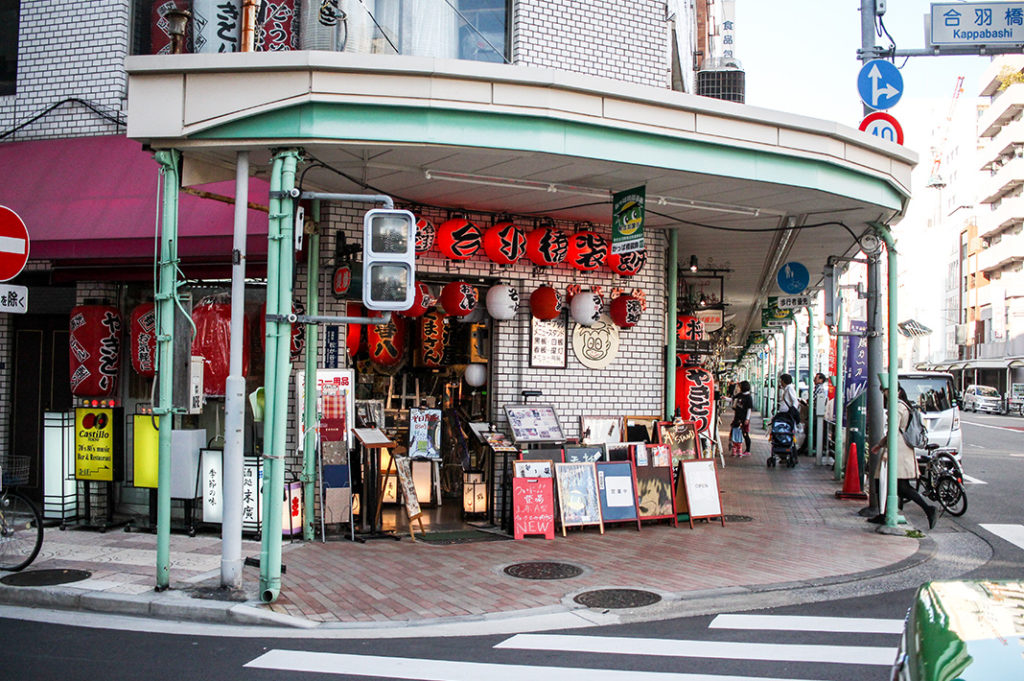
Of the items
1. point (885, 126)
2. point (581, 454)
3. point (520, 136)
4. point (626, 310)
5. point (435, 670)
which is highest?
point (885, 126)

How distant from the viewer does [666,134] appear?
8.57m

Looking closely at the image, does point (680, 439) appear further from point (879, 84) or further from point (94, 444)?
point (94, 444)

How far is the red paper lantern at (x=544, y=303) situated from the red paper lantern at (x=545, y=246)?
41 cm

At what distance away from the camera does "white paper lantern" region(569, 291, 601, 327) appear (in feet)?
37.5

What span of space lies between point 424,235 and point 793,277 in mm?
8124

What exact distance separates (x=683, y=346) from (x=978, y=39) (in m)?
6.62

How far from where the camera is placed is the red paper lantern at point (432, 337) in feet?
40.8

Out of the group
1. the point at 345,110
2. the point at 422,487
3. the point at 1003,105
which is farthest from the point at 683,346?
the point at 1003,105

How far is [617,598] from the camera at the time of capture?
7633mm

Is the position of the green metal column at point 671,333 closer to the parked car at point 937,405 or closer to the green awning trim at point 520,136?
the green awning trim at point 520,136

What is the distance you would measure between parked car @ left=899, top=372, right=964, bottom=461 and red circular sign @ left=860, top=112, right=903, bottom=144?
6818mm

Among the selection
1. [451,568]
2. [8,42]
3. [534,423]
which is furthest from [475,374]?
[8,42]

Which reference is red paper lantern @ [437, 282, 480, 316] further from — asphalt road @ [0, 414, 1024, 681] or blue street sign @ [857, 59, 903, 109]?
blue street sign @ [857, 59, 903, 109]

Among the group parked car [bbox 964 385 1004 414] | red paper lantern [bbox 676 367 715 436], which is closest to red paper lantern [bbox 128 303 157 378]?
red paper lantern [bbox 676 367 715 436]
